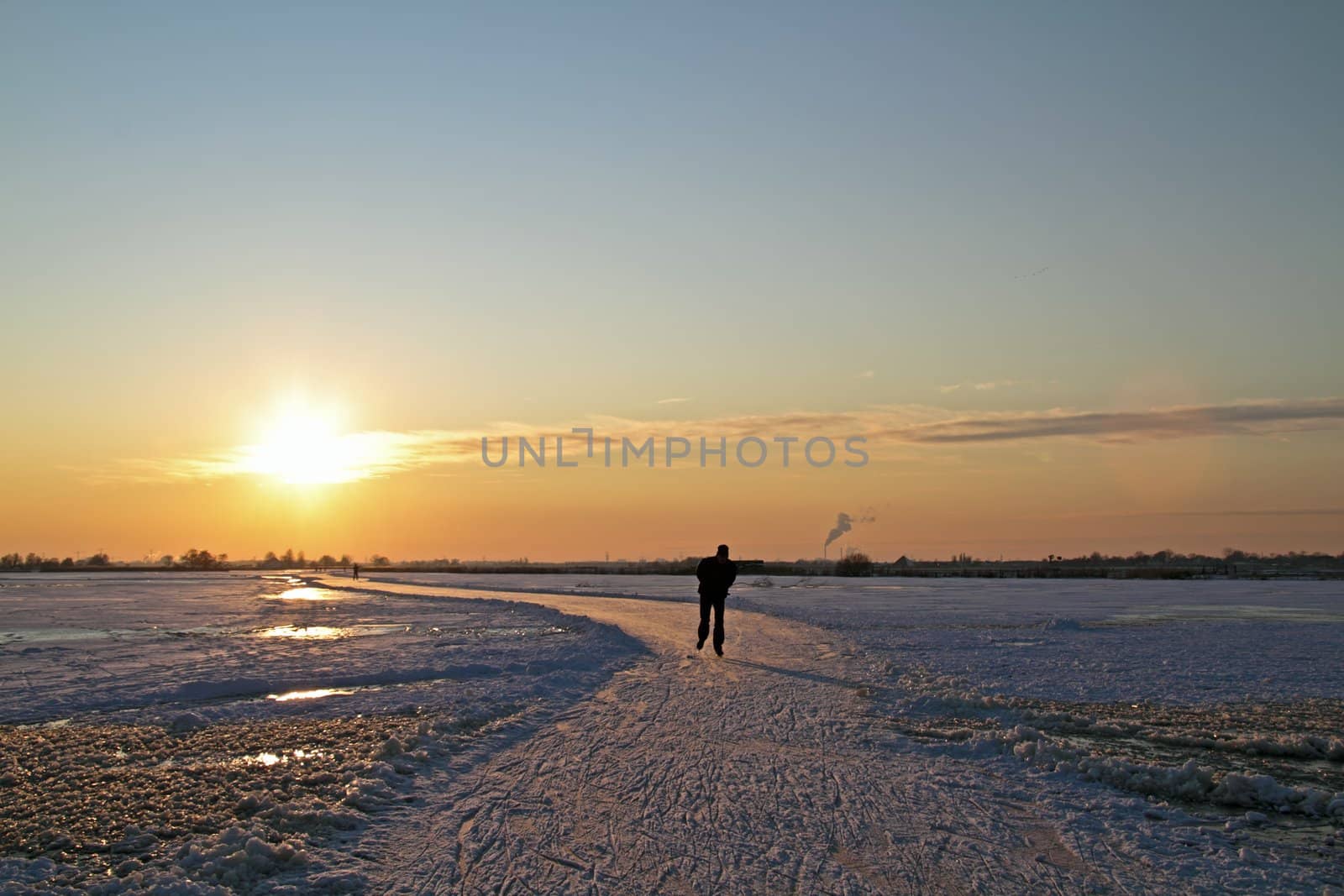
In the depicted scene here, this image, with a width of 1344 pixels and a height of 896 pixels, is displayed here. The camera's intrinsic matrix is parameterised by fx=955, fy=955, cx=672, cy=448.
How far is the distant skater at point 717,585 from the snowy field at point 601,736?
0.90 metres

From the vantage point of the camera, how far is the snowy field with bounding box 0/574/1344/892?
615 cm

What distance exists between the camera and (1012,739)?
9.77 m

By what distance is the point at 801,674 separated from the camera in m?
15.2

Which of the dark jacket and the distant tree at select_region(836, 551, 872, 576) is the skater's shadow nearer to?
the dark jacket

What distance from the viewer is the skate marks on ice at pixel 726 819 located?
18.8ft

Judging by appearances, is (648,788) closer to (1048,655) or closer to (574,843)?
(574,843)

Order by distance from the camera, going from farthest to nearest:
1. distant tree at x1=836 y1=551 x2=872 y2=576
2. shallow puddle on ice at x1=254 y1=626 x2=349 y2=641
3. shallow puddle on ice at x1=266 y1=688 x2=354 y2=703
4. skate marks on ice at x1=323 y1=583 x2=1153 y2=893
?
distant tree at x1=836 y1=551 x2=872 y2=576 < shallow puddle on ice at x1=254 y1=626 x2=349 y2=641 < shallow puddle on ice at x1=266 y1=688 x2=354 y2=703 < skate marks on ice at x1=323 y1=583 x2=1153 y2=893

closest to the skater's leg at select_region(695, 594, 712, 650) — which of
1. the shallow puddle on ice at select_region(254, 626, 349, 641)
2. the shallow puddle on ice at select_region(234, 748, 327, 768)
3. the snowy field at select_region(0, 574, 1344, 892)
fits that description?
the snowy field at select_region(0, 574, 1344, 892)

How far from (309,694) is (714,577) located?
24.0 ft

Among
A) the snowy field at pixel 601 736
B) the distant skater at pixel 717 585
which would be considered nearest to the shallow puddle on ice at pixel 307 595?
the snowy field at pixel 601 736

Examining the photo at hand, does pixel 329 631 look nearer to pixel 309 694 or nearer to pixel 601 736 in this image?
pixel 309 694

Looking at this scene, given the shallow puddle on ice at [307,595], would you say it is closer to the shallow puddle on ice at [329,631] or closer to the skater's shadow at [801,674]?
the shallow puddle on ice at [329,631]

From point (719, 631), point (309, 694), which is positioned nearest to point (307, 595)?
point (719, 631)

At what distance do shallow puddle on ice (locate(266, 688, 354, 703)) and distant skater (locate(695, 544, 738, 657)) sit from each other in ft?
21.6
